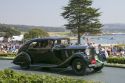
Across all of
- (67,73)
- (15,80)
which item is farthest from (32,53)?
(15,80)

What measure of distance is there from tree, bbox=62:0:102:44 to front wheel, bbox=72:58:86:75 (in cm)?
5199

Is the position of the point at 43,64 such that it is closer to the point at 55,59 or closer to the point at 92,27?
the point at 55,59

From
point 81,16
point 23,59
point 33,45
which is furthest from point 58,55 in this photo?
point 81,16

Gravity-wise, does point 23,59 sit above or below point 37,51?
below

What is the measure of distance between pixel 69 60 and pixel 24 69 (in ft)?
10.3

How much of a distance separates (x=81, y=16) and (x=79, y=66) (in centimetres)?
5348

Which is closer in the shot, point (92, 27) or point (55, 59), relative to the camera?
point (55, 59)

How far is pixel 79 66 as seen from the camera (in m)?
15.4

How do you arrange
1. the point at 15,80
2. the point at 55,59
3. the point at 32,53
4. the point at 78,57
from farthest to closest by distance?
the point at 32,53 → the point at 55,59 → the point at 78,57 → the point at 15,80

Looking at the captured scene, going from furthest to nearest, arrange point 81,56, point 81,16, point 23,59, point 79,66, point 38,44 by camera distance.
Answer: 1. point 81,16
2. point 23,59
3. point 38,44
4. point 79,66
5. point 81,56

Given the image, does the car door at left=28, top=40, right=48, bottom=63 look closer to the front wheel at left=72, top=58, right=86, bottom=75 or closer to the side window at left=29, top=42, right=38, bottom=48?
the side window at left=29, top=42, right=38, bottom=48

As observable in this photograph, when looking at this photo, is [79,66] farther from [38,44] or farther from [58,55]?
[38,44]

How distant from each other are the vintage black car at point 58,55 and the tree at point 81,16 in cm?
4995

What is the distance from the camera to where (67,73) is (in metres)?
16.1
